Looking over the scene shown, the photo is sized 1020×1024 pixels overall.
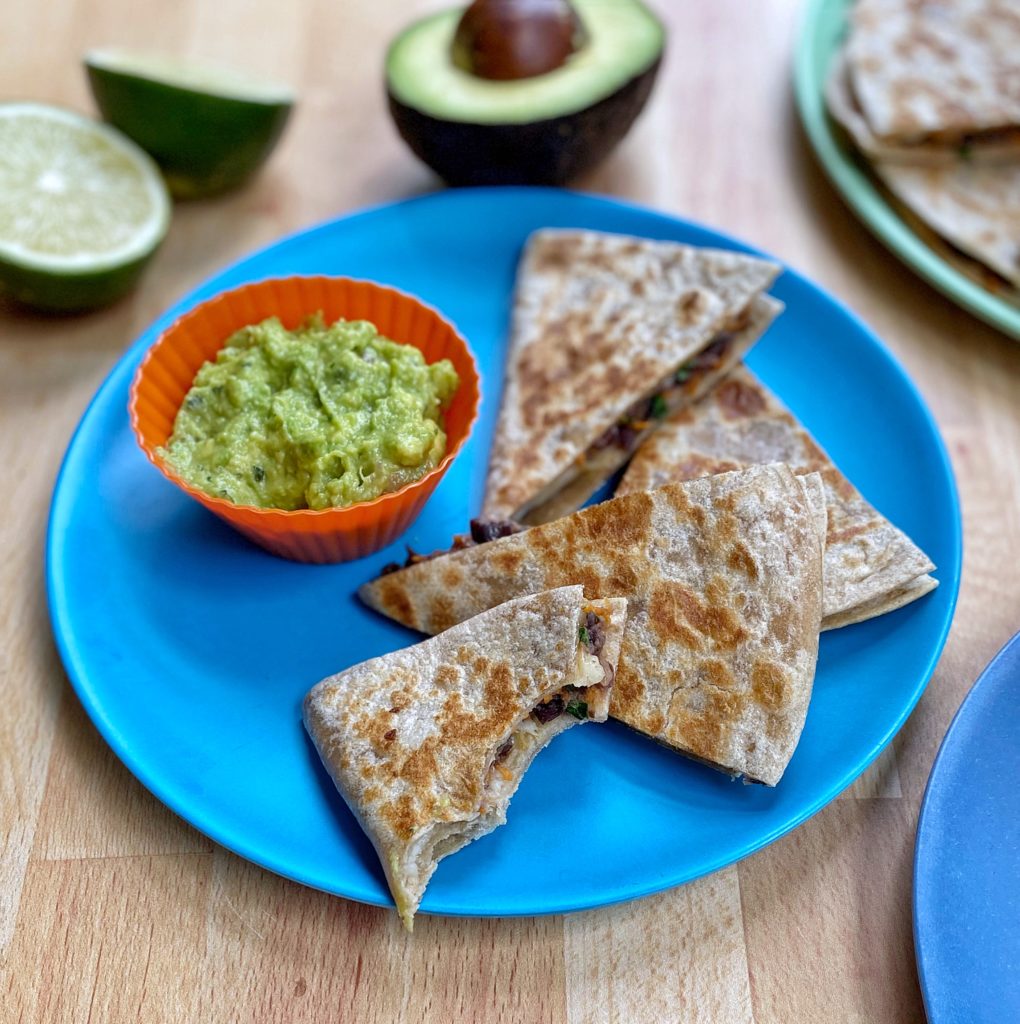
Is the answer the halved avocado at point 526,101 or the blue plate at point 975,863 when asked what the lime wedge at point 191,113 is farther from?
the blue plate at point 975,863

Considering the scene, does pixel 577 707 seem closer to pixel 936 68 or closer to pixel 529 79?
pixel 529 79

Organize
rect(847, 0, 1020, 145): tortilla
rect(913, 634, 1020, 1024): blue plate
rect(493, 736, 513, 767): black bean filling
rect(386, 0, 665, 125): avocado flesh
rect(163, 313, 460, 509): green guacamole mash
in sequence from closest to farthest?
rect(913, 634, 1020, 1024): blue plate < rect(493, 736, 513, 767): black bean filling < rect(163, 313, 460, 509): green guacamole mash < rect(386, 0, 665, 125): avocado flesh < rect(847, 0, 1020, 145): tortilla

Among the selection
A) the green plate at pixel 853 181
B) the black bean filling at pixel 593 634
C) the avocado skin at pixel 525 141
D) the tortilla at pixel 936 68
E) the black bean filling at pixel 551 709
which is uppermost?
the tortilla at pixel 936 68

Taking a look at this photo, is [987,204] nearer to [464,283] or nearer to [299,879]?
[464,283]

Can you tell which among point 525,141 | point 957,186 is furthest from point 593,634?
point 957,186

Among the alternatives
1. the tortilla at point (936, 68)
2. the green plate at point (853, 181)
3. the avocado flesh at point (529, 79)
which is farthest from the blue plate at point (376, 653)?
the tortilla at point (936, 68)

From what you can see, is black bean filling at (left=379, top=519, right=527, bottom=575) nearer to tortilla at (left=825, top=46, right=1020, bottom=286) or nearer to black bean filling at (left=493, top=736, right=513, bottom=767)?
black bean filling at (left=493, top=736, right=513, bottom=767)

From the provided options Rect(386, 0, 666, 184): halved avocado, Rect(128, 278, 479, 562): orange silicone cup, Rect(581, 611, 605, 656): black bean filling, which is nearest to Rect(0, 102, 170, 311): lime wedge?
Rect(128, 278, 479, 562): orange silicone cup
